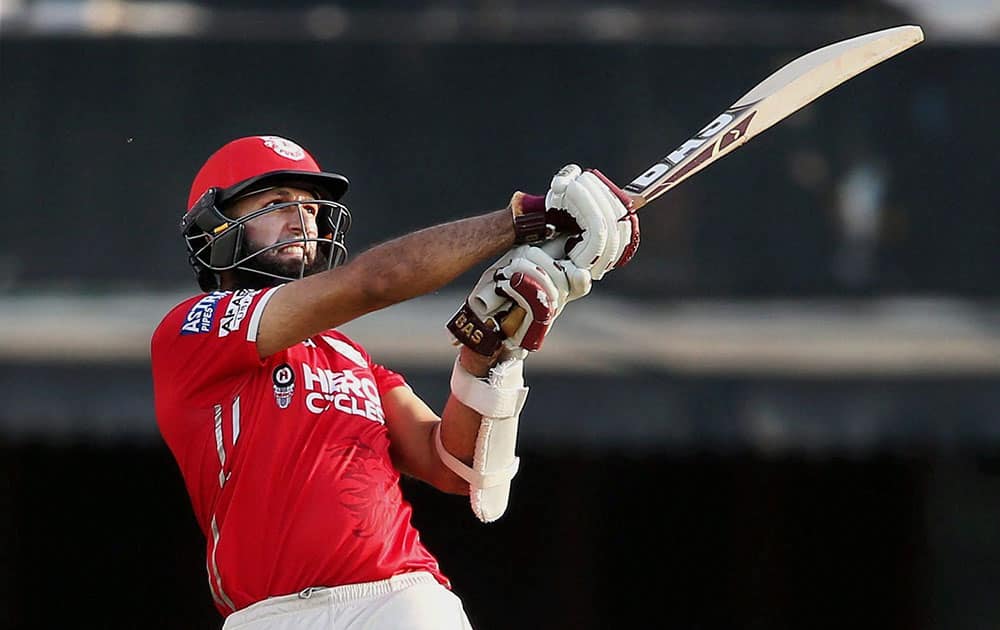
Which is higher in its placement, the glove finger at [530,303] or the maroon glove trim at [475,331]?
the glove finger at [530,303]

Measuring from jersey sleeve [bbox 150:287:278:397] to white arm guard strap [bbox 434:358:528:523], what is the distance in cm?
33

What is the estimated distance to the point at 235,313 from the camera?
7.84ft

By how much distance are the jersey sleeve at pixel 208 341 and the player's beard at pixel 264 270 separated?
0.23ft

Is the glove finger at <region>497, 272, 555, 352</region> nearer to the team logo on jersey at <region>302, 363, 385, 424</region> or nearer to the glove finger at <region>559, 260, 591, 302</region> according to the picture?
the glove finger at <region>559, 260, 591, 302</region>

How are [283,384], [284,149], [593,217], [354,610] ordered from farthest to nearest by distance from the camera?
[284,149]
[283,384]
[354,610]
[593,217]

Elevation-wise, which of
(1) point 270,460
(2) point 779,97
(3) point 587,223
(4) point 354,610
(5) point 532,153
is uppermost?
(5) point 532,153

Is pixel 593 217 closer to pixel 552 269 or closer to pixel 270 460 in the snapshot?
pixel 552 269

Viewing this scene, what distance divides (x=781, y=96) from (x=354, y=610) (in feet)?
3.58

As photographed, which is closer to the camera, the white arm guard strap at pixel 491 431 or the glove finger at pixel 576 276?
the glove finger at pixel 576 276

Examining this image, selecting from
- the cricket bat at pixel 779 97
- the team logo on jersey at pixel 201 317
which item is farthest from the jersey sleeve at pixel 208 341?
the cricket bat at pixel 779 97

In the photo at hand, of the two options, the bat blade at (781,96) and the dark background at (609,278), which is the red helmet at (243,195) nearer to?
the bat blade at (781,96)

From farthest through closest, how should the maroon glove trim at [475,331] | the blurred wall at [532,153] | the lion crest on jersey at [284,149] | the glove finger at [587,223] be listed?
the blurred wall at [532,153] → the lion crest on jersey at [284,149] → the maroon glove trim at [475,331] → the glove finger at [587,223]

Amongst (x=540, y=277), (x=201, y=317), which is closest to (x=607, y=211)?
(x=540, y=277)

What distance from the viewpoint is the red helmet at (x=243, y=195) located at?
101 inches
